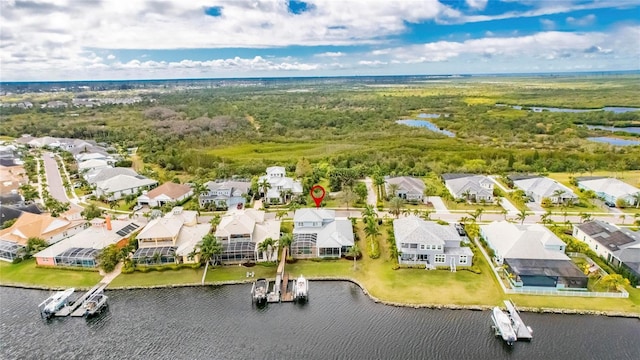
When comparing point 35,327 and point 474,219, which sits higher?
point 474,219

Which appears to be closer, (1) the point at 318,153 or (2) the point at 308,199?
(2) the point at 308,199

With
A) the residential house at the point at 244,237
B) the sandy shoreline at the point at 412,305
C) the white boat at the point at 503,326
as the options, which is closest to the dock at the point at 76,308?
the sandy shoreline at the point at 412,305

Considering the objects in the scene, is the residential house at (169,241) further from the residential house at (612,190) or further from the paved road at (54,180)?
the residential house at (612,190)

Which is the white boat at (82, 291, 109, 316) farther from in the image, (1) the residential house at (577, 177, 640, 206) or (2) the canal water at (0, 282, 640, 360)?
(1) the residential house at (577, 177, 640, 206)

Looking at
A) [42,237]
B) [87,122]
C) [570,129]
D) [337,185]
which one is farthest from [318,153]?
[87,122]

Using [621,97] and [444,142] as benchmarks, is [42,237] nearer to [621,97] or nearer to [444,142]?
[444,142]

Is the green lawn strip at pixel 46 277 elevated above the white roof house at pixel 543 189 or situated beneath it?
situated beneath
